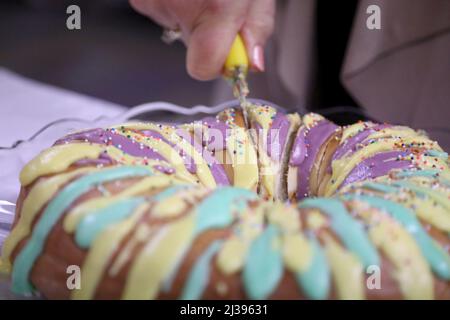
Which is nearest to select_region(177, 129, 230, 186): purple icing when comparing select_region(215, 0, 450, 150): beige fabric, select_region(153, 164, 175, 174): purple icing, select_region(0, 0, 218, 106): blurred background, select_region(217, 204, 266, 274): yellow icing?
select_region(153, 164, 175, 174): purple icing

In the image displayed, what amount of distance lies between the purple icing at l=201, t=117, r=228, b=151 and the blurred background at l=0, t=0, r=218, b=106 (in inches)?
51.0

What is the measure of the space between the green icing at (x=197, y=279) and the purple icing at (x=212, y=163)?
0.94 feet

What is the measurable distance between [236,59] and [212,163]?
21 cm

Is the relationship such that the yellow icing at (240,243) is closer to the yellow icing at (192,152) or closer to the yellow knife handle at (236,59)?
the yellow icing at (192,152)

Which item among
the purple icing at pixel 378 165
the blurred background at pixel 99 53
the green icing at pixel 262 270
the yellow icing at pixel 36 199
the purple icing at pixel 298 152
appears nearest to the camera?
the green icing at pixel 262 270

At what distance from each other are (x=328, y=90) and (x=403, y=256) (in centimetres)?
107

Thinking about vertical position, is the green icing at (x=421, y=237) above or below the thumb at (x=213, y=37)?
below

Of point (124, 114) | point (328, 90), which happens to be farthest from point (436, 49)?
point (124, 114)

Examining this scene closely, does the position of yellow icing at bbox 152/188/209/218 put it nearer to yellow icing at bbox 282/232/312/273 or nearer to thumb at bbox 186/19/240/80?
yellow icing at bbox 282/232/312/273

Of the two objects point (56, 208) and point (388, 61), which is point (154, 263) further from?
point (388, 61)

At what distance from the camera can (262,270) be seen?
613 millimetres

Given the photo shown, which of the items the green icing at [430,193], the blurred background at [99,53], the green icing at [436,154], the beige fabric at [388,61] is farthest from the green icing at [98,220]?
the blurred background at [99,53]

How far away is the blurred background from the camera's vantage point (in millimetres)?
2455

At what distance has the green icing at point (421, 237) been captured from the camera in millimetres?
654
